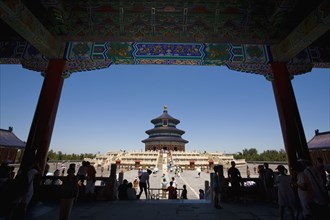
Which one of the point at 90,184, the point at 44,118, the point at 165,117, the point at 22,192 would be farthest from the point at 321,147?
the point at 165,117

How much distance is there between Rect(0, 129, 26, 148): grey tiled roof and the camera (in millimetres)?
20689

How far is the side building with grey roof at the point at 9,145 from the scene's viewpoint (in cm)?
2017

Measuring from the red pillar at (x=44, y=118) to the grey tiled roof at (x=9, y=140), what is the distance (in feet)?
63.7

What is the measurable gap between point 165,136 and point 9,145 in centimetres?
2889

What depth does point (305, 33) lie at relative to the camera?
542cm

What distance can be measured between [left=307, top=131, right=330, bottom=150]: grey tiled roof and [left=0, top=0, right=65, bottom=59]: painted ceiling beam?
25024 millimetres

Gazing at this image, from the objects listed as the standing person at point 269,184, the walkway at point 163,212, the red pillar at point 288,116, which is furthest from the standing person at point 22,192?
the red pillar at point 288,116

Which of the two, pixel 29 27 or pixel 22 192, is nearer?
pixel 22 192

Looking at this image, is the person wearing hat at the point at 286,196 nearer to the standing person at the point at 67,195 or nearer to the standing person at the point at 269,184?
the standing person at the point at 269,184

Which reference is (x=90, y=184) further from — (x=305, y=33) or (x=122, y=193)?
(x=305, y=33)

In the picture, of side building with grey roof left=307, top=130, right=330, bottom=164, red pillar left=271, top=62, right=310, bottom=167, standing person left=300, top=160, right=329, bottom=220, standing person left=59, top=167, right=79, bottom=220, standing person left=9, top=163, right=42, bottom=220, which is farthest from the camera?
side building with grey roof left=307, top=130, right=330, bottom=164

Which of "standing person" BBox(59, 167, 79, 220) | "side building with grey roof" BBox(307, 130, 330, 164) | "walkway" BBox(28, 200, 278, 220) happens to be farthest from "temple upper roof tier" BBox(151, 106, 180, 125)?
"standing person" BBox(59, 167, 79, 220)

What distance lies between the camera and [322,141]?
70.3ft

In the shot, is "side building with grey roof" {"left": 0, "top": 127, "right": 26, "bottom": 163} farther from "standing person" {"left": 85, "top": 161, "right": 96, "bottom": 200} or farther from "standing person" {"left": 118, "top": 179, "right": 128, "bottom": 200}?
"standing person" {"left": 118, "top": 179, "right": 128, "bottom": 200}
